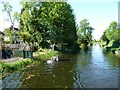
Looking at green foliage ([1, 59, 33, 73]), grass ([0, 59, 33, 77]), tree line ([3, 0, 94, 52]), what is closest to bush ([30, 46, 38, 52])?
tree line ([3, 0, 94, 52])

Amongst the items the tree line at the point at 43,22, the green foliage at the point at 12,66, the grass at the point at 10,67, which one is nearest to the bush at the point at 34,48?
the tree line at the point at 43,22

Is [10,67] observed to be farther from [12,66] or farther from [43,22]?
[43,22]

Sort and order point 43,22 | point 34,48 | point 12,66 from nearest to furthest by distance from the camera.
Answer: point 12,66, point 43,22, point 34,48

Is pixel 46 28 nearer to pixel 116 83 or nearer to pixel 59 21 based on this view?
pixel 59 21

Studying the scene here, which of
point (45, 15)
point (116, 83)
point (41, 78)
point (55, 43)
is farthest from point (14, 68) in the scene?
point (55, 43)

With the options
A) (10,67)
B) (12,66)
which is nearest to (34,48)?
(12,66)

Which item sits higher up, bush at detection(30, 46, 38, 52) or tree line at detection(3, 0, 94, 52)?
tree line at detection(3, 0, 94, 52)

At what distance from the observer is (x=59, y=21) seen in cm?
6244

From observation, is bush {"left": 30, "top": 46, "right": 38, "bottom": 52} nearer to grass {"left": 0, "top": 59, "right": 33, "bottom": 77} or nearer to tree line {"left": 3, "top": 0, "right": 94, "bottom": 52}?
tree line {"left": 3, "top": 0, "right": 94, "bottom": 52}

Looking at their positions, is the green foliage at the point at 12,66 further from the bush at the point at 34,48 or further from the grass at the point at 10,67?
the bush at the point at 34,48

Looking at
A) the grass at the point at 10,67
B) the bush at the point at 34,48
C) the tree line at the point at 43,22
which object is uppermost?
the tree line at the point at 43,22

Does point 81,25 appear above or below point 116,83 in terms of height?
above

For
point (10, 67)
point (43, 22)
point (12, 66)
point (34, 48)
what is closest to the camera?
point (10, 67)

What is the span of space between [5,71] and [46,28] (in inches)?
1419
